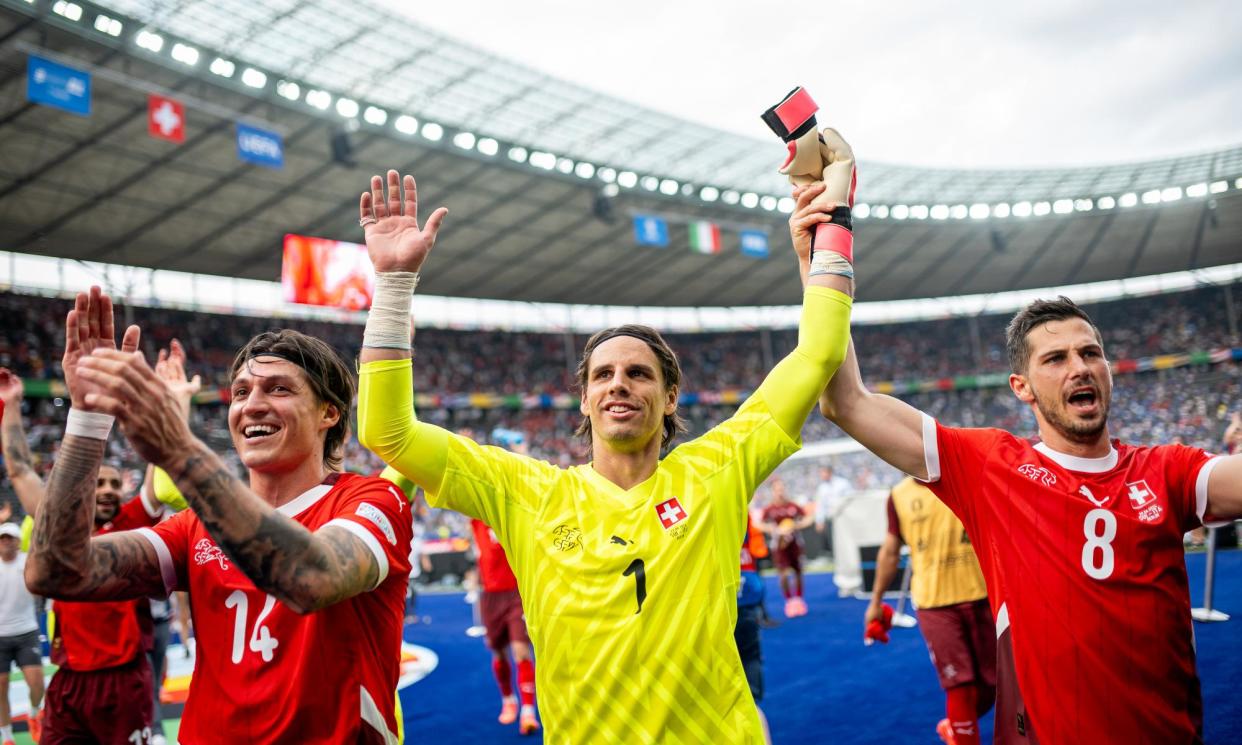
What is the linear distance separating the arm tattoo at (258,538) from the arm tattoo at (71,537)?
585 mm

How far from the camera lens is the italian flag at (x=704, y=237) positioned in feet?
90.1

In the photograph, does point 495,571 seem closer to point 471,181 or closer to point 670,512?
point 670,512

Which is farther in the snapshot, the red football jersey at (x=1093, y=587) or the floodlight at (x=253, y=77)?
the floodlight at (x=253, y=77)

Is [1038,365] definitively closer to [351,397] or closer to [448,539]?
[351,397]

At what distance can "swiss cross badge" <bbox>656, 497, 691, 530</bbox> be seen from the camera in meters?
2.34

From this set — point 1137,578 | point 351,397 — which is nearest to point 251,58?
point 351,397

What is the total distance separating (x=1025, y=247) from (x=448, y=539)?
2989cm

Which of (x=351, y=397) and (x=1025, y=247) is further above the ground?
(x=1025, y=247)

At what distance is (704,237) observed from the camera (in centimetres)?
2775

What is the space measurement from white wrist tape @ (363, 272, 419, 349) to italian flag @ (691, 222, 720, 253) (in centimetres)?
2572

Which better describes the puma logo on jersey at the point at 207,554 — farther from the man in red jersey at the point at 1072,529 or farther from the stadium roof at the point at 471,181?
the stadium roof at the point at 471,181

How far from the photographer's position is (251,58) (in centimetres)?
1948

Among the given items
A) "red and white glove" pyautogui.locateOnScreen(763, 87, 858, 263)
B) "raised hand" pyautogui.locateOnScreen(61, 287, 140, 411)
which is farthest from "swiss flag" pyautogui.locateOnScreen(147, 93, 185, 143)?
"red and white glove" pyautogui.locateOnScreen(763, 87, 858, 263)

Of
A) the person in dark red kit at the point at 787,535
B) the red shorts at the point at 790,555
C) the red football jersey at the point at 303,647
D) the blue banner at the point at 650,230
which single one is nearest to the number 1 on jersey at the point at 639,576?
the red football jersey at the point at 303,647
